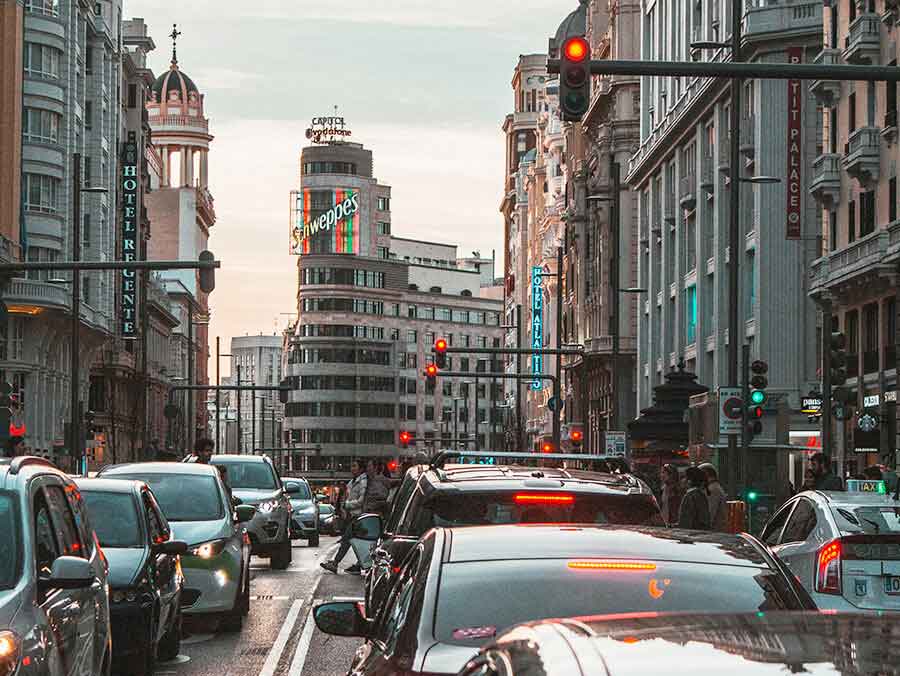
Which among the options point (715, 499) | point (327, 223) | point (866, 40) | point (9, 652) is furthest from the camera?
point (327, 223)

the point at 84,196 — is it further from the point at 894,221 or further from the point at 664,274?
the point at 894,221

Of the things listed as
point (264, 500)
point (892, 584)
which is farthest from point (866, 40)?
point (892, 584)

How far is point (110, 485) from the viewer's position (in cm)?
1656

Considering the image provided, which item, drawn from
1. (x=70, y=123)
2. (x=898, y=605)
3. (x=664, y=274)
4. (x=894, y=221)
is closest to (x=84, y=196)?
(x=70, y=123)

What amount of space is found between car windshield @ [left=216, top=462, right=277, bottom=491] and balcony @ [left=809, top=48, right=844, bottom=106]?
2658cm

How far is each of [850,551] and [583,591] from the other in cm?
861

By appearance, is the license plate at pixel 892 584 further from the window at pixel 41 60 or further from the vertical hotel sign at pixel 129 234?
the vertical hotel sign at pixel 129 234

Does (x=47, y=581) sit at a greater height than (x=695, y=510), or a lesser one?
greater

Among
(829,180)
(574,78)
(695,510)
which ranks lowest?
(695,510)

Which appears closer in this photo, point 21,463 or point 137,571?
point 21,463

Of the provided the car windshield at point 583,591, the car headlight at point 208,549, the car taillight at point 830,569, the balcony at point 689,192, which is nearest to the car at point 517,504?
the car windshield at point 583,591

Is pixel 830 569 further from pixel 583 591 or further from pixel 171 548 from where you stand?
pixel 583 591

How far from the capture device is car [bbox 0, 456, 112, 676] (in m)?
9.52

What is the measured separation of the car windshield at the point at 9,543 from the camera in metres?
10.1
